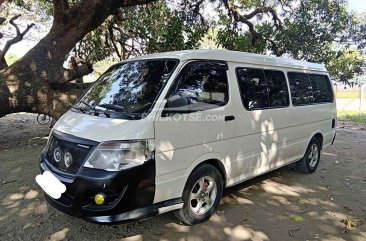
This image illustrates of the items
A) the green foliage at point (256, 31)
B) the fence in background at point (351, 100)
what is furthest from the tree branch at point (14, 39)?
the fence in background at point (351, 100)

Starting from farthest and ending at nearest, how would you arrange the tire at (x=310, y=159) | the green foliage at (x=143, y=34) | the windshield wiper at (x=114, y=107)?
the green foliage at (x=143, y=34) < the tire at (x=310, y=159) < the windshield wiper at (x=114, y=107)

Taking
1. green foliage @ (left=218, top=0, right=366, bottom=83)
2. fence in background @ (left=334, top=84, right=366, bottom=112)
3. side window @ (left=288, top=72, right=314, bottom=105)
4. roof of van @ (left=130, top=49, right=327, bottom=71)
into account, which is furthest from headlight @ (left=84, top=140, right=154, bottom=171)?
fence in background @ (left=334, top=84, right=366, bottom=112)

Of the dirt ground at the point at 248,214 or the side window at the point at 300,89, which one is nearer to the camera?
the dirt ground at the point at 248,214

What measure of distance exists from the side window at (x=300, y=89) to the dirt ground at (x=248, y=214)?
140cm

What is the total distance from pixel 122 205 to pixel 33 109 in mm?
5338

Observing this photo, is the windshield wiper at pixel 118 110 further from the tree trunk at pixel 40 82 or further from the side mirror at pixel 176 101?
the tree trunk at pixel 40 82

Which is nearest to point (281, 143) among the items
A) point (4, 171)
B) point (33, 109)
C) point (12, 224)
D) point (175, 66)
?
point (175, 66)

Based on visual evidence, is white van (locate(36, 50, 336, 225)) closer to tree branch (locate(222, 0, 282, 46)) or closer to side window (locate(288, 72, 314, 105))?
side window (locate(288, 72, 314, 105))

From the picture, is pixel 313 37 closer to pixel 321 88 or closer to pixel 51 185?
pixel 321 88

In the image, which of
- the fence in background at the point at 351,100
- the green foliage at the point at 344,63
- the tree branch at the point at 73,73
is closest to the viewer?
the tree branch at the point at 73,73

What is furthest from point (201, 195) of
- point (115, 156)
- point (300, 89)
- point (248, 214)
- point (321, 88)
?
point (321, 88)

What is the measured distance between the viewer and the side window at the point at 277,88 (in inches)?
189

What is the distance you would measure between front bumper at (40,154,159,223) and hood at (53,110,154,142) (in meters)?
0.30

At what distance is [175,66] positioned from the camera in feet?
12.1
